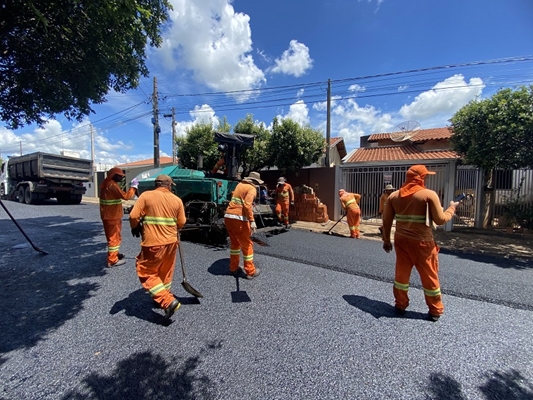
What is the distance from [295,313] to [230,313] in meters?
0.72

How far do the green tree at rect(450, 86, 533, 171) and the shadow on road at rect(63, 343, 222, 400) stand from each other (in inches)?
297

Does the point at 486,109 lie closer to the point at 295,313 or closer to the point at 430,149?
the point at 295,313

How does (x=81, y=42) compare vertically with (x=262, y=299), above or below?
above

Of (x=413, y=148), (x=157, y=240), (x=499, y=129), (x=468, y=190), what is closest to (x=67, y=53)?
(x=157, y=240)

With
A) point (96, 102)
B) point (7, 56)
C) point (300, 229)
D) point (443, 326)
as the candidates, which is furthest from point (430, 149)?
point (7, 56)

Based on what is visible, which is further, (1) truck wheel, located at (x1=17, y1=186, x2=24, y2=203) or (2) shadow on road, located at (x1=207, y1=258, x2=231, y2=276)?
(1) truck wheel, located at (x1=17, y1=186, x2=24, y2=203)

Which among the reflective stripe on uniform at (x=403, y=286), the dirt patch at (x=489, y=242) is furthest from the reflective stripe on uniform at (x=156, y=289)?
the dirt patch at (x=489, y=242)

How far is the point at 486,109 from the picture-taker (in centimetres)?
631

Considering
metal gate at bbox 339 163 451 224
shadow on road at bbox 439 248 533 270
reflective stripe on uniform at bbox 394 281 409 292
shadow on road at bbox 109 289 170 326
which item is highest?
metal gate at bbox 339 163 451 224

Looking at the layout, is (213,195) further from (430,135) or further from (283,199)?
(430,135)

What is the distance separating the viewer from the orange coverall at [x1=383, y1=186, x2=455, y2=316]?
274 cm

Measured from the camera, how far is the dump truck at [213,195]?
6004mm

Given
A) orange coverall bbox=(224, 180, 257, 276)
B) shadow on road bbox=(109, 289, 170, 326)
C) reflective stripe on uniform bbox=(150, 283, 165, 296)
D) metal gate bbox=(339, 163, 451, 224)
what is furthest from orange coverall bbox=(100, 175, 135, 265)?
metal gate bbox=(339, 163, 451, 224)

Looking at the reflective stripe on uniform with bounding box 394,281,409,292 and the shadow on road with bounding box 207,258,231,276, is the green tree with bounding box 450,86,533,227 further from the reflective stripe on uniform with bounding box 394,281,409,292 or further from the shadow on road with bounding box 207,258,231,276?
the shadow on road with bounding box 207,258,231,276
